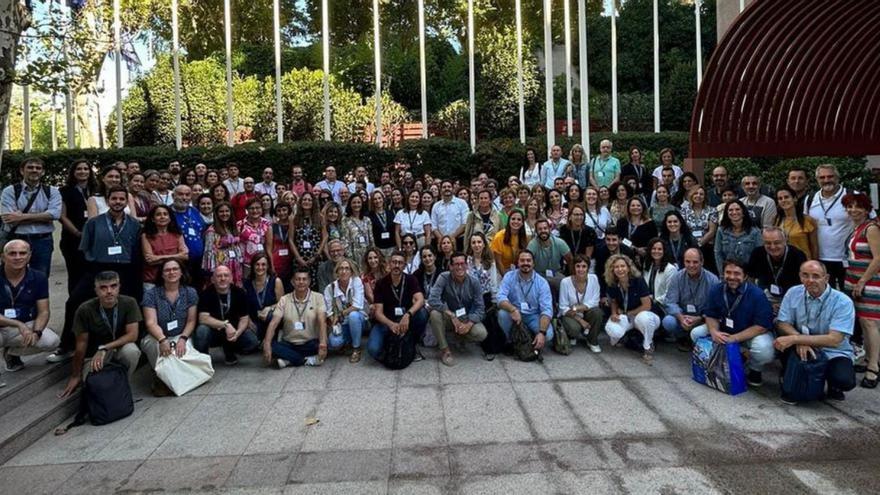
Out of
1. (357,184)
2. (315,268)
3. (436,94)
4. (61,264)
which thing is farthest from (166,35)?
(315,268)

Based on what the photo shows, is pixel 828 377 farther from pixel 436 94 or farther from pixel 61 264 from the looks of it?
pixel 436 94

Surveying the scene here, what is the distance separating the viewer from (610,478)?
12.6ft

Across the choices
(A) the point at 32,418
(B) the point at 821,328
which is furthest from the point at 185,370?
(B) the point at 821,328

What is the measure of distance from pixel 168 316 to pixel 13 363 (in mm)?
1437

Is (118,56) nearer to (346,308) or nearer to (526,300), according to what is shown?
(346,308)

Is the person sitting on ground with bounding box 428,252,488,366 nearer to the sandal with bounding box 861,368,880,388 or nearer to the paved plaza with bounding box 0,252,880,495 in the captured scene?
the paved plaza with bounding box 0,252,880,495

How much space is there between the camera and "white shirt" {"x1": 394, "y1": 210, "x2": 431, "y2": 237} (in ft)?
26.5

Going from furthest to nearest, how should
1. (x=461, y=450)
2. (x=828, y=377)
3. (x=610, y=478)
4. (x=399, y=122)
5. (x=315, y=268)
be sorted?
(x=399, y=122) < (x=315, y=268) < (x=828, y=377) < (x=461, y=450) < (x=610, y=478)

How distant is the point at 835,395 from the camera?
197 inches

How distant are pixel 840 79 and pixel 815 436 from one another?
27.2 feet

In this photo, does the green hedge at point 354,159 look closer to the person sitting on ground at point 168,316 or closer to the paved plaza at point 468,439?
the person sitting on ground at point 168,316

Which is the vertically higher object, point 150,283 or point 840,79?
point 840,79

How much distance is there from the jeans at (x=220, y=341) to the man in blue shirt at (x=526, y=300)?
265 cm

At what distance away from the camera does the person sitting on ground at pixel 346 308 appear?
6.47m
